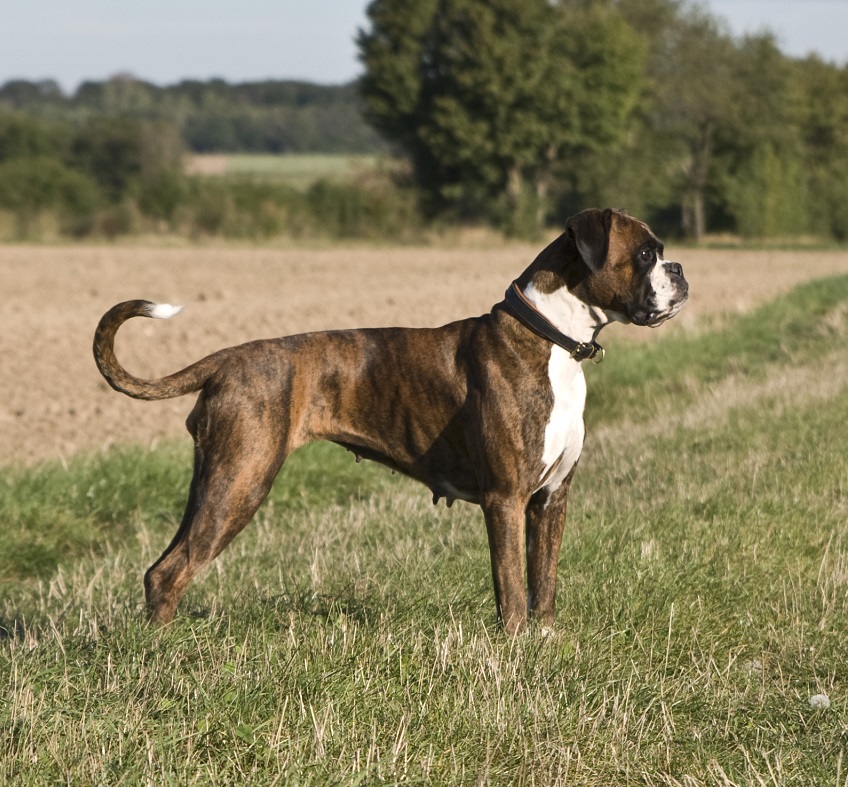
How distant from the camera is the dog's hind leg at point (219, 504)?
493 cm

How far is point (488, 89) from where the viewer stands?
48.7 metres

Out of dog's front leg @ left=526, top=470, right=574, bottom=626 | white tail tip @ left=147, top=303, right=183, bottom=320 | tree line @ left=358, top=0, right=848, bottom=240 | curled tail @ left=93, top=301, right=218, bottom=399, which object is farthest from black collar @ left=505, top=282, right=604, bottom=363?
tree line @ left=358, top=0, right=848, bottom=240

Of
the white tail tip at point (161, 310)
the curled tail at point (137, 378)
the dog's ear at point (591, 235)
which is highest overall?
the dog's ear at point (591, 235)

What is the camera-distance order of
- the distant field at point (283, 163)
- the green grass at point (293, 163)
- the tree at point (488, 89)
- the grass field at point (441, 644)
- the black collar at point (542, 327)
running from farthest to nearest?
the green grass at point (293, 163) → the distant field at point (283, 163) → the tree at point (488, 89) → the black collar at point (542, 327) → the grass field at point (441, 644)

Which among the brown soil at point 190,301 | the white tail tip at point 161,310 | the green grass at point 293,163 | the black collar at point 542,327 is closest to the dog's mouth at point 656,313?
the black collar at point 542,327

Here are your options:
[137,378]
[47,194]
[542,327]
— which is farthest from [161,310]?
[47,194]

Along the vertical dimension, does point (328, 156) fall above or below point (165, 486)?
above

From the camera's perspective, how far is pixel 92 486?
28.9 ft

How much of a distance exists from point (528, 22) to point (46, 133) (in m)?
25.3

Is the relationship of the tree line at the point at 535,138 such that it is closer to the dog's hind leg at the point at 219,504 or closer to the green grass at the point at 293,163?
the green grass at the point at 293,163

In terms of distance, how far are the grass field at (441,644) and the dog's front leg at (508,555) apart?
0.33ft

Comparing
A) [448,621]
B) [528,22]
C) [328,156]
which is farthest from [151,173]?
[328,156]

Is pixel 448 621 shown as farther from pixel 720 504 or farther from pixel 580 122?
pixel 580 122

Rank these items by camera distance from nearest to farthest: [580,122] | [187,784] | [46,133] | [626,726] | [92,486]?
[187,784] < [626,726] < [92,486] < [580,122] < [46,133]
